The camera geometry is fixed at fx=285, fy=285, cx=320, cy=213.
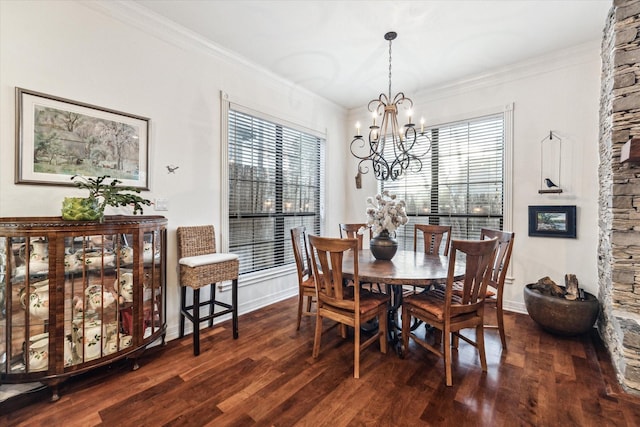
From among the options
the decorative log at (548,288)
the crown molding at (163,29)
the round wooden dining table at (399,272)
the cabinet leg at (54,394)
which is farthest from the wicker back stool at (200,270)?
the decorative log at (548,288)

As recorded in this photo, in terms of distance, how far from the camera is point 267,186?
146 inches

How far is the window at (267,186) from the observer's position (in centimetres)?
338

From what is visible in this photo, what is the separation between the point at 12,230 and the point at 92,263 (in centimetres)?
44

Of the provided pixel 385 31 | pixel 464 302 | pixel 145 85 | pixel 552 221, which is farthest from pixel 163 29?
pixel 552 221

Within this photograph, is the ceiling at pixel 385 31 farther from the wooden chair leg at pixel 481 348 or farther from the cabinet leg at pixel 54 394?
the cabinet leg at pixel 54 394

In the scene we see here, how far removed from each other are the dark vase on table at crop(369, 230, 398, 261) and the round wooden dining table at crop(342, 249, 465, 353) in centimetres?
6

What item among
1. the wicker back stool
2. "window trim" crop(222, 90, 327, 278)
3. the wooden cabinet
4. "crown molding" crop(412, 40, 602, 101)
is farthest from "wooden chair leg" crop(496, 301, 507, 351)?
the wooden cabinet

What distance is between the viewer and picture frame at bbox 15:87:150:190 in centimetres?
198

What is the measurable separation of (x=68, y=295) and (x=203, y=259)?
37.5 inches

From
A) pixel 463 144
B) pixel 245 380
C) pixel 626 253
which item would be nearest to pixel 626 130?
pixel 626 253

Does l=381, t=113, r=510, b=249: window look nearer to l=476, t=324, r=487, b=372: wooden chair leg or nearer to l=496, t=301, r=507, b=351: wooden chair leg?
l=496, t=301, r=507, b=351: wooden chair leg

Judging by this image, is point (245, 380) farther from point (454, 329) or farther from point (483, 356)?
point (483, 356)

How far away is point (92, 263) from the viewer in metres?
1.93

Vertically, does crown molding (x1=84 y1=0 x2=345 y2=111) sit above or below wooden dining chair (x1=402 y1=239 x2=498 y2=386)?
above
